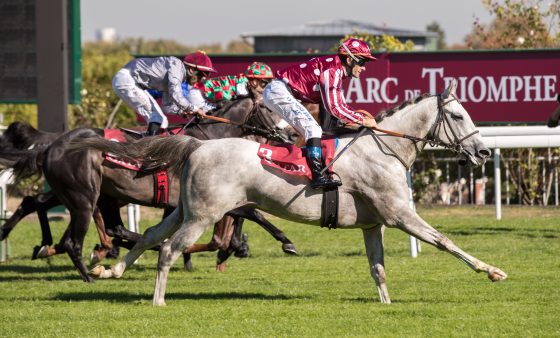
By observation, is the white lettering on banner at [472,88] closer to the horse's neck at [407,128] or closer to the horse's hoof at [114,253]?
the horse's hoof at [114,253]

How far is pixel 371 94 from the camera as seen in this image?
15297 mm

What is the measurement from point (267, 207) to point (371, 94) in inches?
288

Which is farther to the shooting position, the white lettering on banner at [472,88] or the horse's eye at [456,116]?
the white lettering on banner at [472,88]

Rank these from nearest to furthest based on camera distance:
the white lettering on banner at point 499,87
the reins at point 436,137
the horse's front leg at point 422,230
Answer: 1. the horse's front leg at point 422,230
2. the reins at point 436,137
3. the white lettering on banner at point 499,87

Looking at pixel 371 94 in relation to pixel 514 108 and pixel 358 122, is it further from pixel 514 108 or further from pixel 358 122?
pixel 358 122

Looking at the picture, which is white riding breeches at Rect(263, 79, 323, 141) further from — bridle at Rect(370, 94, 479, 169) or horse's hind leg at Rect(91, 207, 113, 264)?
horse's hind leg at Rect(91, 207, 113, 264)

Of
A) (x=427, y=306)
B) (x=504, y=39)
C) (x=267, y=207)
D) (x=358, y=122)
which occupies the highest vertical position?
(x=504, y=39)

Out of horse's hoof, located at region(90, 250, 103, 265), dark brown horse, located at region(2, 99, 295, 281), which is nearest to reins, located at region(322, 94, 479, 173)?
dark brown horse, located at region(2, 99, 295, 281)

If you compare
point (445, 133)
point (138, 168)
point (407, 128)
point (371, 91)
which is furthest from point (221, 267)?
point (371, 91)

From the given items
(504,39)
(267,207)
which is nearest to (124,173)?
(267,207)

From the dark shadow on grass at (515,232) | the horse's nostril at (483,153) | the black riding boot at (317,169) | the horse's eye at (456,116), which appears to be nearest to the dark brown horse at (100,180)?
the black riding boot at (317,169)

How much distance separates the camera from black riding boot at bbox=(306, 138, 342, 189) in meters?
7.96

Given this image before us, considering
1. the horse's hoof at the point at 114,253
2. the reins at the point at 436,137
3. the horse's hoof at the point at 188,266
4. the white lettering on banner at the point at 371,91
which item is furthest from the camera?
the white lettering on banner at the point at 371,91

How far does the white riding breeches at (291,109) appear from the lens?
8.11 meters
